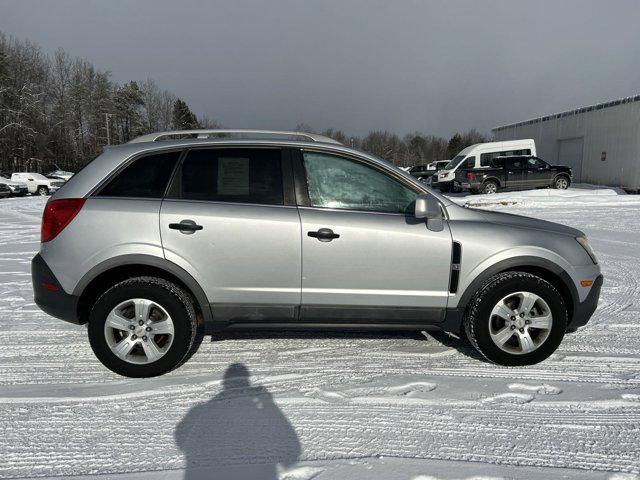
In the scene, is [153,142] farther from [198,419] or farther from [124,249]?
[198,419]

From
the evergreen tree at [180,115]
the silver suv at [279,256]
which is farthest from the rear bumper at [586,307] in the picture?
the evergreen tree at [180,115]

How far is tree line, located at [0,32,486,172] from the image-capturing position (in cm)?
4278

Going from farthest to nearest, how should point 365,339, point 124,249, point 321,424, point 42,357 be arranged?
point 365,339, point 42,357, point 124,249, point 321,424

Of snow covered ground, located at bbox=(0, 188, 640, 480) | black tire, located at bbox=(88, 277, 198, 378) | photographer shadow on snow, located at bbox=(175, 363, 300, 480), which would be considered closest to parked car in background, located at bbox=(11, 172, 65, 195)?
snow covered ground, located at bbox=(0, 188, 640, 480)

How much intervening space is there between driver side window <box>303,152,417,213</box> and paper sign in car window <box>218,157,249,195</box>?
497mm

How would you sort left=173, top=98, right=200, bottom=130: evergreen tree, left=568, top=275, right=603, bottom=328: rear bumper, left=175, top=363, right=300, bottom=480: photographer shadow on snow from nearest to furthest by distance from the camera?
left=175, top=363, right=300, bottom=480: photographer shadow on snow → left=568, top=275, right=603, bottom=328: rear bumper → left=173, top=98, right=200, bottom=130: evergreen tree

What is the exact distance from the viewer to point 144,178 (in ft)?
11.5

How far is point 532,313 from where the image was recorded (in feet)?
11.8

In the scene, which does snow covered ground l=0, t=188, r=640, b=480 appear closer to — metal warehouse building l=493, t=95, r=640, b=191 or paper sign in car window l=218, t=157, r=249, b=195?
paper sign in car window l=218, t=157, r=249, b=195

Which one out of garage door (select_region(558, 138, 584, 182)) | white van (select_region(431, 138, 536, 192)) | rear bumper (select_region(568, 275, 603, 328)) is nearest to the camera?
rear bumper (select_region(568, 275, 603, 328))

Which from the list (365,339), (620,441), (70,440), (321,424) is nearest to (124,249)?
(70,440)

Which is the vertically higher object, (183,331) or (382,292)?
(382,292)

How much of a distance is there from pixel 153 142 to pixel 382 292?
2231 millimetres

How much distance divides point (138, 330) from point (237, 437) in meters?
1.24
